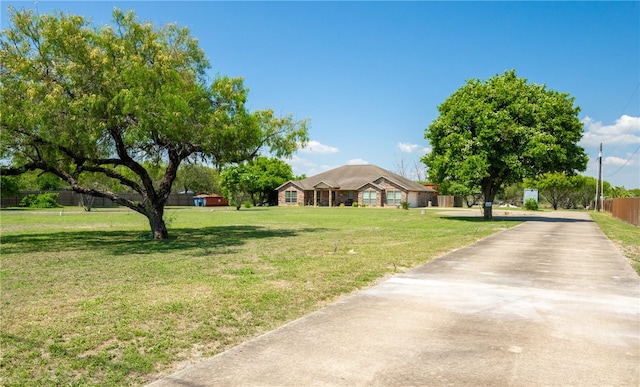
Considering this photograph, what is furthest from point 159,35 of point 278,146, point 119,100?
point 278,146

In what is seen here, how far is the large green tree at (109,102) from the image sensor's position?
14.7m

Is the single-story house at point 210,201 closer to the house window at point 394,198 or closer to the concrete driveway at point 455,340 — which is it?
the house window at point 394,198

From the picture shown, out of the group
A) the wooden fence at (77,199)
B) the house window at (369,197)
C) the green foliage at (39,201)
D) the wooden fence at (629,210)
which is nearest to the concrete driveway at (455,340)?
the wooden fence at (629,210)

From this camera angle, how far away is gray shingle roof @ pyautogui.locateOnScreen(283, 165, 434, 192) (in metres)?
66.0

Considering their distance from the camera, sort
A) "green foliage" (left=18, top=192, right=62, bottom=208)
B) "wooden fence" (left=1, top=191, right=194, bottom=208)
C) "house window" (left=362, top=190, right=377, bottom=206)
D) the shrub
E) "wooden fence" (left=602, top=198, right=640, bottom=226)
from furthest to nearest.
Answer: "house window" (left=362, top=190, right=377, bottom=206) < "wooden fence" (left=1, top=191, right=194, bottom=208) < "green foliage" (left=18, top=192, right=62, bottom=208) < the shrub < "wooden fence" (left=602, top=198, right=640, bottom=226)

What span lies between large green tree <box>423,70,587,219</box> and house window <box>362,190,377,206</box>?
102 feet

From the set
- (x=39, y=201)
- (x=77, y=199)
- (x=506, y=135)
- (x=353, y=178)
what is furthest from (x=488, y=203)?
(x=77, y=199)

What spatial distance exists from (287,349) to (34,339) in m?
2.95

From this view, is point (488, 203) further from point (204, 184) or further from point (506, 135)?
point (204, 184)

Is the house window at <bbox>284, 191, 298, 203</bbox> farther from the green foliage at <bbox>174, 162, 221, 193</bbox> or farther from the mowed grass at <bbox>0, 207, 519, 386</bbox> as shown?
the mowed grass at <bbox>0, 207, 519, 386</bbox>

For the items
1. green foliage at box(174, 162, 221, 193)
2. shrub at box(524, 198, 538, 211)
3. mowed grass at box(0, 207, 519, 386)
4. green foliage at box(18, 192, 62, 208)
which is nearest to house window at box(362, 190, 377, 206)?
shrub at box(524, 198, 538, 211)

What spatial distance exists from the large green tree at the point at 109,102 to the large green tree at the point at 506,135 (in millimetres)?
16639

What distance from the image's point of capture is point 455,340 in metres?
5.57

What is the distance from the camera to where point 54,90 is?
14.4 metres
